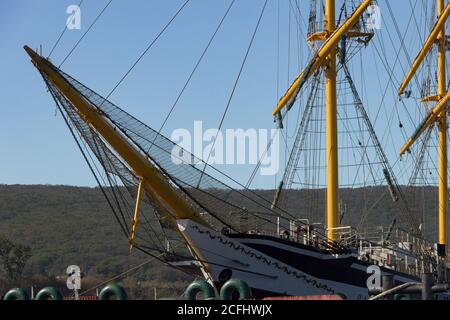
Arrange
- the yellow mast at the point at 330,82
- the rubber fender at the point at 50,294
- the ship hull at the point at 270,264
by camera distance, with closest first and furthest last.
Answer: the rubber fender at the point at 50,294 < the ship hull at the point at 270,264 < the yellow mast at the point at 330,82

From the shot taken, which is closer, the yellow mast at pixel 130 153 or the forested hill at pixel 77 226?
the yellow mast at pixel 130 153

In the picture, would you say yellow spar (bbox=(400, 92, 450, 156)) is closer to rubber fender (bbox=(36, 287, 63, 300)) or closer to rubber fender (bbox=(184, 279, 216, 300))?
rubber fender (bbox=(184, 279, 216, 300))

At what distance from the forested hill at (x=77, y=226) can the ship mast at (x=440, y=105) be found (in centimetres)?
1261

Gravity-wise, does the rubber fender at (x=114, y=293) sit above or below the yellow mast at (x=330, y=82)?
below

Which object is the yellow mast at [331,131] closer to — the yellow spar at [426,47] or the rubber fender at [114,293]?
the yellow spar at [426,47]

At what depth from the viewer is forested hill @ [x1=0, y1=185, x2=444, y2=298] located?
318ft

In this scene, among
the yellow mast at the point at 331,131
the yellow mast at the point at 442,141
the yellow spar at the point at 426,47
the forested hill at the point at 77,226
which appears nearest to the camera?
the yellow mast at the point at 331,131

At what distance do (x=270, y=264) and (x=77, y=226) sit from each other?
7958 centimetres

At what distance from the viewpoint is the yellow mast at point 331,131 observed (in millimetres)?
47750

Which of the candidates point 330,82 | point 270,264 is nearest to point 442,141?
point 330,82

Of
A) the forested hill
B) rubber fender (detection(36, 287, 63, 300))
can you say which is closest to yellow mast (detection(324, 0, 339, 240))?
rubber fender (detection(36, 287, 63, 300))

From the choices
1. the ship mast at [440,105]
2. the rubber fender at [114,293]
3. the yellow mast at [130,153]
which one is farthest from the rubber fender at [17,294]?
the ship mast at [440,105]

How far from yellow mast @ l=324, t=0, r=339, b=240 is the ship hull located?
18.5 feet
